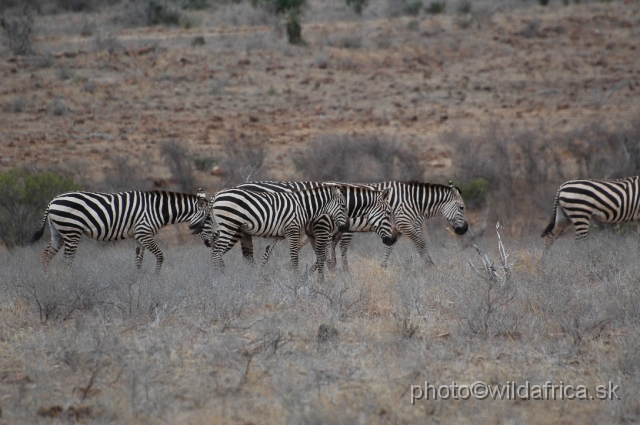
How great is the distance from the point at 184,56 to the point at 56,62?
163 inches

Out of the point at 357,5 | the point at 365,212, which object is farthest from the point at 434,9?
the point at 365,212

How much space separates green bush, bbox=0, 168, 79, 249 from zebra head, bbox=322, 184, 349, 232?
6664mm

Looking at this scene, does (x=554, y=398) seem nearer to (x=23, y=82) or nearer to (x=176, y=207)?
(x=176, y=207)

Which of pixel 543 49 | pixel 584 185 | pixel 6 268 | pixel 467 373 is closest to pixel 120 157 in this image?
pixel 6 268

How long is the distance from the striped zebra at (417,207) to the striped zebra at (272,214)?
1257mm

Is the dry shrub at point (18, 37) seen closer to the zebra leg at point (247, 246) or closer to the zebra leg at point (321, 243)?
the zebra leg at point (247, 246)

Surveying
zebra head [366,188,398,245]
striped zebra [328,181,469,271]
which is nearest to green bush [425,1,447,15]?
striped zebra [328,181,469,271]

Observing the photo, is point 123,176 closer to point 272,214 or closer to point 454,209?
point 272,214

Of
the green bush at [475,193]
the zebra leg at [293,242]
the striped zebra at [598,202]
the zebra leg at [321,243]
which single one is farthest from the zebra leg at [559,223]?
the green bush at [475,193]

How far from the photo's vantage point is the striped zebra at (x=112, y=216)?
946cm

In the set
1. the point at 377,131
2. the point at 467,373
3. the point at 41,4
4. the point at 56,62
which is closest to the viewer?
the point at 467,373

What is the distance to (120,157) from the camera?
641 inches

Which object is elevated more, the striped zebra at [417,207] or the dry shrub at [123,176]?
the striped zebra at [417,207]

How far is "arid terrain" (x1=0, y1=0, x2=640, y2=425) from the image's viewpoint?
4.94 metres
